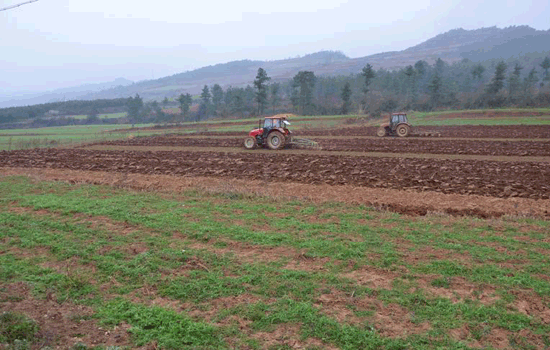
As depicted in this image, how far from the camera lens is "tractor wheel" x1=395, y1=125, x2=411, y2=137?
2956 centimetres

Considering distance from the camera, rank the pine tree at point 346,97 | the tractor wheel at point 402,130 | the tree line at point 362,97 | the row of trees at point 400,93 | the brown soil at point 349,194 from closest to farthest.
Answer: the brown soil at point 349,194 < the tractor wheel at point 402,130 < the row of trees at point 400,93 < the tree line at point 362,97 < the pine tree at point 346,97

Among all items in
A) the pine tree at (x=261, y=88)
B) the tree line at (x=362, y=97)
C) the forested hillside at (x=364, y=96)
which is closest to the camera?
the tree line at (x=362, y=97)

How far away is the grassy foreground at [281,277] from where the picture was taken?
4652 millimetres

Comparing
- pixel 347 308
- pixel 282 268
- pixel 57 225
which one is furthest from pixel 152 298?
pixel 57 225

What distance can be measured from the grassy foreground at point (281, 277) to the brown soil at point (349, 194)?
1.10 metres

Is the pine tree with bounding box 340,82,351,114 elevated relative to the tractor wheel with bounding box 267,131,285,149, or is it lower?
elevated

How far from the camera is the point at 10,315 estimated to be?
15.7 feet

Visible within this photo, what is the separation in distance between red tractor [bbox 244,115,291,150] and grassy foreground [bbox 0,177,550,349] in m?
13.6

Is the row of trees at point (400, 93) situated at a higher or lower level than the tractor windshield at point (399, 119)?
higher

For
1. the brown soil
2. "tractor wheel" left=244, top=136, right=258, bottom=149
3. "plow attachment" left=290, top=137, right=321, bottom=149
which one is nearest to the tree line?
"plow attachment" left=290, top=137, right=321, bottom=149

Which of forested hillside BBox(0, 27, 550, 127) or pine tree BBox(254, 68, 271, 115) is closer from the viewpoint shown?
forested hillside BBox(0, 27, 550, 127)

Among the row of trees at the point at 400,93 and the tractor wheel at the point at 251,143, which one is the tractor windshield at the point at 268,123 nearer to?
the tractor wheel at the point at 251,143

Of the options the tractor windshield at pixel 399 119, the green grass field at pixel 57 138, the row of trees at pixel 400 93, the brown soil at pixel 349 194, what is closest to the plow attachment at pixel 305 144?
the tractor windshield at pixel 399 119

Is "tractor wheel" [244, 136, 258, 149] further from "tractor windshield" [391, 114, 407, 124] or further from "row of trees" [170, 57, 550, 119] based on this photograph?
"row of trees" [170, 57, 550, 119]
